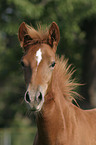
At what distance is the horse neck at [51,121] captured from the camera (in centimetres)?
410

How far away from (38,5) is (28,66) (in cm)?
910

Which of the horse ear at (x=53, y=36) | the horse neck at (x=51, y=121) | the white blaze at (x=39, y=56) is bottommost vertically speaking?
the horse neck at (x=51, y=121)

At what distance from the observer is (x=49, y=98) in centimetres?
415

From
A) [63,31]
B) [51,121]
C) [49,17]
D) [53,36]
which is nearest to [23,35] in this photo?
[53,36]

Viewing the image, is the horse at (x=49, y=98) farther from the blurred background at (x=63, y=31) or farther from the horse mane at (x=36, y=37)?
the blurred background at (x=63, y=31)

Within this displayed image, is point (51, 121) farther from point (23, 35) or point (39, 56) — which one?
point (23, 35)

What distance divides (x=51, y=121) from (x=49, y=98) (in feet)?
1.10

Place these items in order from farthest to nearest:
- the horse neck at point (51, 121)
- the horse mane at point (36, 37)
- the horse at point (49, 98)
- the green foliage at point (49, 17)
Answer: the green foliage at point (49, 17)
the horse mane at point (36, 37)
the horse neck at point (51, 121)
the horse at point (49, 98)

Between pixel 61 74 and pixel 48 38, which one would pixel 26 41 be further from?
pixel 61 74

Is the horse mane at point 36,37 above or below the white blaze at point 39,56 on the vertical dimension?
above

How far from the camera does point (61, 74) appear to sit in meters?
4.78

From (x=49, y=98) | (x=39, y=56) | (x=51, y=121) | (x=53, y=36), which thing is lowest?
(x=51, y=121)

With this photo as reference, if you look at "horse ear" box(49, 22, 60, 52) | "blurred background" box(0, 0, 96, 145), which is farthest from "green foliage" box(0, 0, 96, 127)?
"horse ear" box(49, 22, 60, 52)

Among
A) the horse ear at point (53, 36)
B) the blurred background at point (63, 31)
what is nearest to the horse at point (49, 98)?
the horse ear at point (53, 36)
